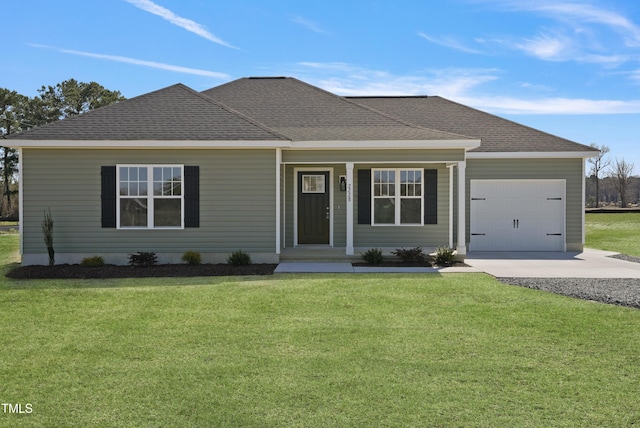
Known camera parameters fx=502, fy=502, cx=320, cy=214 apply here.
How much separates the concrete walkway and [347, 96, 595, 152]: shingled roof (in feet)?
12.1

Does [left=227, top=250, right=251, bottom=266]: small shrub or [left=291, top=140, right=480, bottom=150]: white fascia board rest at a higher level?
[left=291, top=140, right=480, bottom=150]: white fascia board

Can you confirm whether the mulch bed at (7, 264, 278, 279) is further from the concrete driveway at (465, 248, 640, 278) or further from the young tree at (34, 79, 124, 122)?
the young tree at (34, 79, 124, 122)

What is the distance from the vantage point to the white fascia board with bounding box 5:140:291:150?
1210cm

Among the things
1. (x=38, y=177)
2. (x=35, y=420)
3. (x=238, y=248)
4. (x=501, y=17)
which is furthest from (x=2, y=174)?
(x=35, y=420)

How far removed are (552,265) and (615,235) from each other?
13761 mm

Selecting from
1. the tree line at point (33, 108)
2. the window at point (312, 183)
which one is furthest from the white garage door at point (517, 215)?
the tree line at point (33, 108)

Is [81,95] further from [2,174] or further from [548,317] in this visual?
[548,317]

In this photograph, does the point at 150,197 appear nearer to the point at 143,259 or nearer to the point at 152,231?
the point at 152,231

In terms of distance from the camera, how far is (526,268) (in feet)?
38.5

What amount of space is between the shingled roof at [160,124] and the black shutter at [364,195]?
274 centimetres

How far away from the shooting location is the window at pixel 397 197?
1391 centimetres

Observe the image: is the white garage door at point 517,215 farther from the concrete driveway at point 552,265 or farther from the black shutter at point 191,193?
the black shutter at point 191,193

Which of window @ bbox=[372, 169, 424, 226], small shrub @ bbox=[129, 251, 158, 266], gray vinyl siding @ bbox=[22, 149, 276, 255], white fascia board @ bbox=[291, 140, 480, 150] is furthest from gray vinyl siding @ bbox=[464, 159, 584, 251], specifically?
small shrub @ bbox=[129, 251, 158, 266]

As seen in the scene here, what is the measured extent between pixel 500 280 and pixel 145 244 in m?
8.36
